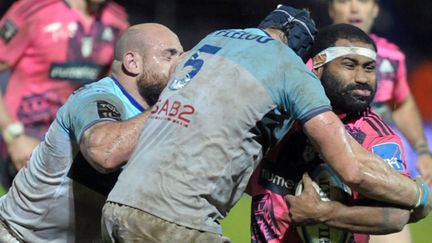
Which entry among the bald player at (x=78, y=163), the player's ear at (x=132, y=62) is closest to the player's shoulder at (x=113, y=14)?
the bald player at (x=78, y=163)

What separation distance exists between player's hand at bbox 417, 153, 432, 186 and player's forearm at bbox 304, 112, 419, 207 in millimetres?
4065

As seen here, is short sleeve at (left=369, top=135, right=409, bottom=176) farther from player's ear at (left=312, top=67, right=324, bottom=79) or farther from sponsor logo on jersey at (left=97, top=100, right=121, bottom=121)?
sponsor logo on jersey at (left=97, top=100, right=121, bottom=121)

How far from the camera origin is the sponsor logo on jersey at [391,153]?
14.8 ft

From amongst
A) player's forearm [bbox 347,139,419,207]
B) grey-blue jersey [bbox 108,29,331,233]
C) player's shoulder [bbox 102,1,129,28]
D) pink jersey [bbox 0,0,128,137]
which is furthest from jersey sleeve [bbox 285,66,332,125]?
player's shoulder [bbox 102,1,129,28]

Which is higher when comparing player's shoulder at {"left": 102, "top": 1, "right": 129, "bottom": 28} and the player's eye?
the player's eye

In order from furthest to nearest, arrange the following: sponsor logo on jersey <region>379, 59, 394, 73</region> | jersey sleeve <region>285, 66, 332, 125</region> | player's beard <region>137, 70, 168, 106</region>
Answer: sponsor logo on jersey <region>379, 59, 394, 73</region>, player's beard <region>137, 70, 168, 106</region>, jersey sleeve <region>285, 66, 332, 125</region>

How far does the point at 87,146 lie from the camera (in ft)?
14.4

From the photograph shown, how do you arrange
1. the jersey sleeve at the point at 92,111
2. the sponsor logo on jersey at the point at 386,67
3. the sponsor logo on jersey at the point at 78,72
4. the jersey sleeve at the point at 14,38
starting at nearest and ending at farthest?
the jersey sleeve at the point at 92,111 → the jersey sleeve at the point at 14,38 → the sponsor logo on jersey at the point at 78,72 → the sponsor logo on jersey at the point at 386,67

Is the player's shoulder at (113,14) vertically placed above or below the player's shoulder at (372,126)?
below

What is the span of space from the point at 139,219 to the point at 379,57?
477 centimetres

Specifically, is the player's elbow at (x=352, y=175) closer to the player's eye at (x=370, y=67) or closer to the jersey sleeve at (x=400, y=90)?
the player's eye at (x=370, y=67)

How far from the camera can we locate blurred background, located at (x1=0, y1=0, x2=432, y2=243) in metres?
10.6

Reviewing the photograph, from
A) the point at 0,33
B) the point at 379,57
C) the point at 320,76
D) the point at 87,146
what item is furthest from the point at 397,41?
the point at 87,146

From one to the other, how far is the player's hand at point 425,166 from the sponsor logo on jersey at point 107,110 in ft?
13.7
